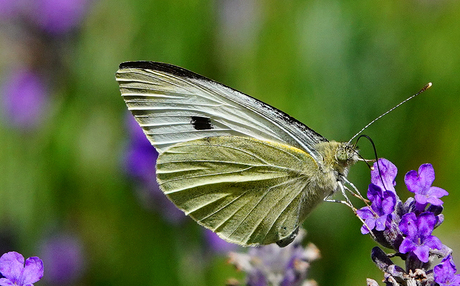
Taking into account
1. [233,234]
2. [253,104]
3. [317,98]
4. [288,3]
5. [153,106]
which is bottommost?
[233,234]

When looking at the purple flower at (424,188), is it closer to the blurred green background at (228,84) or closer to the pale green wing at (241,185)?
the pale green wing at (241,185)

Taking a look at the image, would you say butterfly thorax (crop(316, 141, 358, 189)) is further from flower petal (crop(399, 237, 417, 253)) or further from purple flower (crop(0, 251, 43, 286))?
purple flower (crop(0, 251, 43, 286))

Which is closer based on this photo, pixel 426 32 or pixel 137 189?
pixel 137 189

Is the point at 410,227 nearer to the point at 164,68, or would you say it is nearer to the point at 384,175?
the point at 384,175

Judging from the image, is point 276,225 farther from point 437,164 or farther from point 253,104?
point 437,164

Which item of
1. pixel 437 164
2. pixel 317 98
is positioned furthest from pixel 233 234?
pixel 437 164

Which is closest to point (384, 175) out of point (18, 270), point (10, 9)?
point (18, 270)

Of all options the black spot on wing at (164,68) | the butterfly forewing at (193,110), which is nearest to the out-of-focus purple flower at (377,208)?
the butterfly forewing at (193,110)
